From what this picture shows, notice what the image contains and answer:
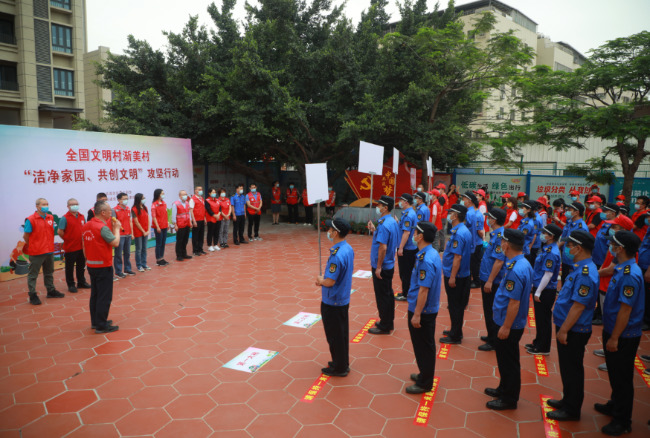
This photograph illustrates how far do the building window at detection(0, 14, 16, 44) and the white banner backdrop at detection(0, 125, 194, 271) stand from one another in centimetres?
1866

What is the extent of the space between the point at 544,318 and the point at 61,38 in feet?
102

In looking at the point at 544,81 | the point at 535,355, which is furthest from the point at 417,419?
the point at 544,81

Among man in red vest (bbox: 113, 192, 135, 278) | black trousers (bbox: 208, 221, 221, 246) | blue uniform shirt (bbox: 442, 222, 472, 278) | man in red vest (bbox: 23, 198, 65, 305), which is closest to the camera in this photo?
blue uniform shirt (bbox: 442, 222, 472, 278)

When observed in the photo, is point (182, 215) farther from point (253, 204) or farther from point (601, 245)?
point (601, 245)

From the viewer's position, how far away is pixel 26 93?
23.5 meters

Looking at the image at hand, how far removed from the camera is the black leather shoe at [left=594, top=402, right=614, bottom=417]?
3.79 metres

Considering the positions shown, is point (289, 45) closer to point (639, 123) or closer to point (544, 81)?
point (544, 81)

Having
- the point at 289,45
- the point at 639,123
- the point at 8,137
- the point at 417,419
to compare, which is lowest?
the point at 417,419

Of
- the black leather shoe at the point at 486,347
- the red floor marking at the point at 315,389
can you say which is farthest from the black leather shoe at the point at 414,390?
the black leather shoe at the point at 486,347

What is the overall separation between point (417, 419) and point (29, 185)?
8.59 meters

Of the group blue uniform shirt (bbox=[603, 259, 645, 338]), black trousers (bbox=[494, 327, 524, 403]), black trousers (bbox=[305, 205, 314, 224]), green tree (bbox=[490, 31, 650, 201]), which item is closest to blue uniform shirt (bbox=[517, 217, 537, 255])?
blue uniform shirt (bbox=[603, 259, 645, 338])

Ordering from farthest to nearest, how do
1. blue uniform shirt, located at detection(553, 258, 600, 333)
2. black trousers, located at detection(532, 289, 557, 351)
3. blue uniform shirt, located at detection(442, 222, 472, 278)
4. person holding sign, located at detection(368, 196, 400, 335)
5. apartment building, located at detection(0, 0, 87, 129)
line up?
1. apartment building, located at detection(0, 0, 87, 129)
2. person holding sign, located at detection(368, 196, 400, 335)
3. blue uniform shirt, located at detection(442, 222, 472, 278)
4. black trousers, located at detection(532, 289, 557, 351)
5. blue uniform shirt, located at detection(553, 258, 600, 333)

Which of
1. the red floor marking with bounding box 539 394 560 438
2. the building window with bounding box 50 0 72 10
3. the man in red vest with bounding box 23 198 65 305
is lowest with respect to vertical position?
the red floor marking with bounding box 539 394 560 438

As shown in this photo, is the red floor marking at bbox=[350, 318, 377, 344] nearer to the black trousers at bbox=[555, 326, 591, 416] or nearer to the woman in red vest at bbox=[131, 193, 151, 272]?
the black trousers at bbox=[555, 326, 591, 416]
